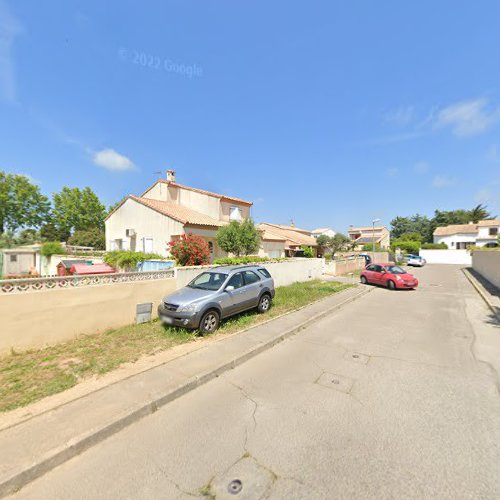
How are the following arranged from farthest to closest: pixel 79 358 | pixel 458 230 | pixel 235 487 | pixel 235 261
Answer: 1. pixel 458 230
2. pixel 235 261
3. pixel 79 358
4. pixel 235 487

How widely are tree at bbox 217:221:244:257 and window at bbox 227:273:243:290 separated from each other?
612 cm

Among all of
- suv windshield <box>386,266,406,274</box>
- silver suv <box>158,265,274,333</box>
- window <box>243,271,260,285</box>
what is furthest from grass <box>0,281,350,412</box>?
suv windshield <box>386,266,406,274</box>

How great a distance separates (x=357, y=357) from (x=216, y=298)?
3.65 metres

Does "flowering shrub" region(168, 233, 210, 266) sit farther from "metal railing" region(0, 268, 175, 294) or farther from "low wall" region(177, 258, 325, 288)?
"metal railing" region(0, 268, 175, 294)

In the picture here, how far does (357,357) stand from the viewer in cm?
514

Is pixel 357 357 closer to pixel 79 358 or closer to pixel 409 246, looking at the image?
pixel 79 358

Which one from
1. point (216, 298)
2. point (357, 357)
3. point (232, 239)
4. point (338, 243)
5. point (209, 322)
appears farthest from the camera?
point (338, 243)

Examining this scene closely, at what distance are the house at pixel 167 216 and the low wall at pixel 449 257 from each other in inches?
1342

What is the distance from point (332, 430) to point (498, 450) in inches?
69.7

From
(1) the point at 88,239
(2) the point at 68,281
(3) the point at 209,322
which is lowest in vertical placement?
(3) the point at 209,322

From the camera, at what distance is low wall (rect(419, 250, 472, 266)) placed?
35562 mm

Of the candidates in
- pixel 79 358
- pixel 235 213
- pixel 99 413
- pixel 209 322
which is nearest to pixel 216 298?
pixel 209 322

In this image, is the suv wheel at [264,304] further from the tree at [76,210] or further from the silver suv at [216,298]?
the tree at [76,210]

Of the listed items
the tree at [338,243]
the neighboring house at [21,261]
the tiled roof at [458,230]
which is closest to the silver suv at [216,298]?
the neighboring house at [21,261]
